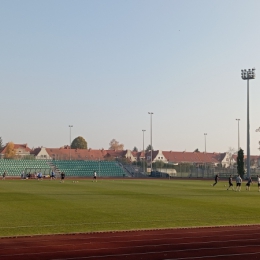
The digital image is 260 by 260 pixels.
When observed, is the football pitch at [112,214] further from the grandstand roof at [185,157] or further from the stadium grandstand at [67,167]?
the grandstand roof at [185,157]

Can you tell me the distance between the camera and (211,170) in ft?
280

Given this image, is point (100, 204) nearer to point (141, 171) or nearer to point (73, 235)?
point (73, 235)

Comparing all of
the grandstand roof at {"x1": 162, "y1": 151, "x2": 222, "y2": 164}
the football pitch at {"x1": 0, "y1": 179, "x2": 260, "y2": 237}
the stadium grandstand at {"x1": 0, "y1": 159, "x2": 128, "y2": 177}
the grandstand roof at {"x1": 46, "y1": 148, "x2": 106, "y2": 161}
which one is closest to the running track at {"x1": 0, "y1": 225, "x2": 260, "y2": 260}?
the football pitch at {"x1": 0, "y1": 179, "x2": 260, "y2": 237}

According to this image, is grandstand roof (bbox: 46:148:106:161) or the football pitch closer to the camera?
the football pitch

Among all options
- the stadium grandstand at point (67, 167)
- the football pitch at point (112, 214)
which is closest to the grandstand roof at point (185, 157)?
the stadium grandstand at point (67, 167)

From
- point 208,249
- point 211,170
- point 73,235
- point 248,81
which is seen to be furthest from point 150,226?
point 211,170

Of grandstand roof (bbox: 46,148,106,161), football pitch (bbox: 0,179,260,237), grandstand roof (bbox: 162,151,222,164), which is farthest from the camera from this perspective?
grandstand roof (bbox: 162,151,222,164)

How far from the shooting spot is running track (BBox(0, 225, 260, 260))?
535 inches

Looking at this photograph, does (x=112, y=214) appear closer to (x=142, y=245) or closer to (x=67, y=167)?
(x=142, y=245)

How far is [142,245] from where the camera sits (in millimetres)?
15203

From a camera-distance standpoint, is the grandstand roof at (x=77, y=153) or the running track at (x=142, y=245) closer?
the running track at (x=142, y=245)

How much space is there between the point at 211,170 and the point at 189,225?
218 ft

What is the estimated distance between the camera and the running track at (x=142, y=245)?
44.5 feet

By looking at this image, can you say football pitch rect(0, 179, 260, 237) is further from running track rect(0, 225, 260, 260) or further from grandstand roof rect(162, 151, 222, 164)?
grandstand roof rect(162, 151, 222, 164)
